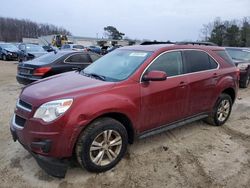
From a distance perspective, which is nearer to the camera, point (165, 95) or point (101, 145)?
point (101, 145)

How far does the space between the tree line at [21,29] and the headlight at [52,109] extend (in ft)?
352

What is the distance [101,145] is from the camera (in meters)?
3.72

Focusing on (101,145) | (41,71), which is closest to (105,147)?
(101,145)

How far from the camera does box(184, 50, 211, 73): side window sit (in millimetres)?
4902

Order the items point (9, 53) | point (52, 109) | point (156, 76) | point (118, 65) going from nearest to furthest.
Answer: point (52, 109), point (156, 76), point (118, 65), point (9, 53)

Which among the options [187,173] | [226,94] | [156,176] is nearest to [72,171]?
[156,176]

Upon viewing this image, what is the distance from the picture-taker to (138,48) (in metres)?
4.81

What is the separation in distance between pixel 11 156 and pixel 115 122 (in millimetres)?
1793

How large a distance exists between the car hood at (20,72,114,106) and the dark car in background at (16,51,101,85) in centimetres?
432

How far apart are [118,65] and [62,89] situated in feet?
3.82

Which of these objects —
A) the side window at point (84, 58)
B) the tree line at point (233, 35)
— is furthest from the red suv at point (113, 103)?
the tree line at point (233, 35)

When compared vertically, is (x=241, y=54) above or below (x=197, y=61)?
above

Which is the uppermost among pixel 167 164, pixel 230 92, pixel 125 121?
pixel 230 92

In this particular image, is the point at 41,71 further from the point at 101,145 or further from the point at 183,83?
the point at 101,145
